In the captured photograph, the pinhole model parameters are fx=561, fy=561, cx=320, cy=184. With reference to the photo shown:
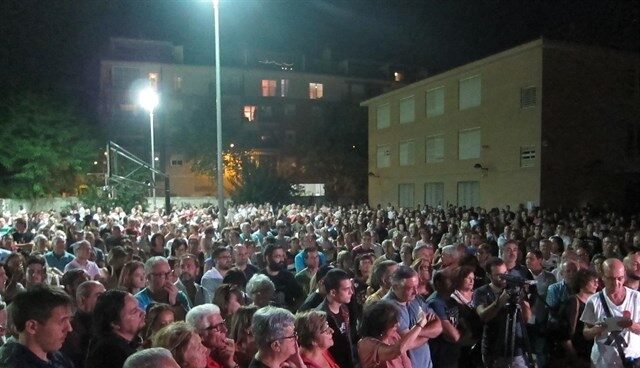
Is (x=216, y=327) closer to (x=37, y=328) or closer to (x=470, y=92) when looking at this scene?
(x=37, y=328)

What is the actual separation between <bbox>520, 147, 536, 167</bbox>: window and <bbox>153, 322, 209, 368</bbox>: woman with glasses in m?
23.8

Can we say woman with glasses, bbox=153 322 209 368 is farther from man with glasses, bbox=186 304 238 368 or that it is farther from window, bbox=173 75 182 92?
window, bbox=173 75 182 92

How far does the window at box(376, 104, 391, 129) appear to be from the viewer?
119ft

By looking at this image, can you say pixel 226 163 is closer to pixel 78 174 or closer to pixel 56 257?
pixel 78 174

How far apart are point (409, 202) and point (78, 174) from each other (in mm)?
22019

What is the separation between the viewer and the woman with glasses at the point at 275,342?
3.35m

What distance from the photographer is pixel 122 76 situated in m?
47.3

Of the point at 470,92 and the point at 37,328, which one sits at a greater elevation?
the point at 470,92

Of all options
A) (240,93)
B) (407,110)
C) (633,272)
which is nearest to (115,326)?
(633,272)

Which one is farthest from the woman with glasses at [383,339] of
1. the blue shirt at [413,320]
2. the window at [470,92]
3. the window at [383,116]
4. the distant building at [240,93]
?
the distant building at [240,93]

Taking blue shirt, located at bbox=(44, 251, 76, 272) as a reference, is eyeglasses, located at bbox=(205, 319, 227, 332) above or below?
above

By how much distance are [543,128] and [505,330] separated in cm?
2163

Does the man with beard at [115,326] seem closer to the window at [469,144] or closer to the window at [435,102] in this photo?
the window at [469,144]

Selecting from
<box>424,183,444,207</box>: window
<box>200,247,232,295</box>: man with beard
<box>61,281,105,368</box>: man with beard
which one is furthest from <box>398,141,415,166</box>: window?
<box>61,281,105,368</box>: man with beard
